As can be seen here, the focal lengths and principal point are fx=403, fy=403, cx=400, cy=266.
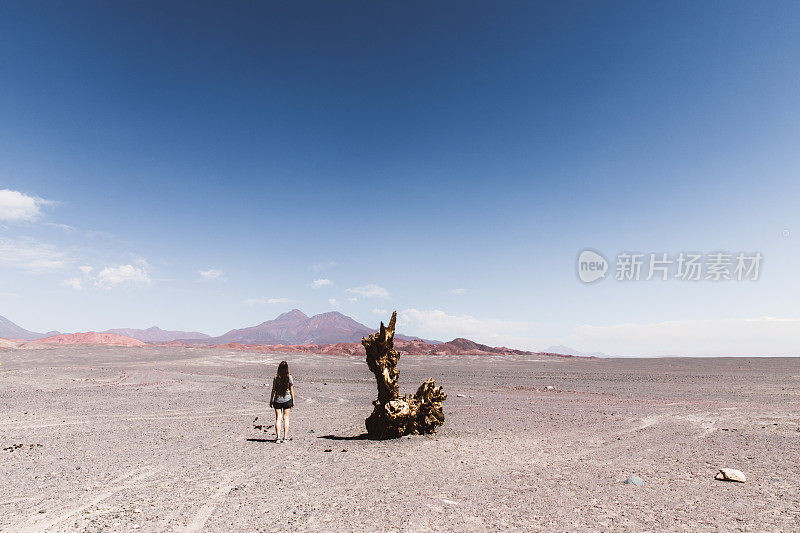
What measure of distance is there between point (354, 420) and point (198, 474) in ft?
26.0

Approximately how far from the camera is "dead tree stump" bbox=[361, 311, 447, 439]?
41.2ft

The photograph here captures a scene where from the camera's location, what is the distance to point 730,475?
8312 mm

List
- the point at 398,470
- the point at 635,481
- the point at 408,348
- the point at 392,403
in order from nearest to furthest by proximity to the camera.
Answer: the point at 635,481, the point at 398,470, the point at 392,403, the point at 408,348

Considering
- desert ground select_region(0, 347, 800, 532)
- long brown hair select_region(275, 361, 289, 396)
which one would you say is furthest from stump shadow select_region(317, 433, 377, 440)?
long brown hair select_region(275, 361, 289, 396)

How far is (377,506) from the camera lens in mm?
6996

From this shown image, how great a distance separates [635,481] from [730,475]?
6.61ft

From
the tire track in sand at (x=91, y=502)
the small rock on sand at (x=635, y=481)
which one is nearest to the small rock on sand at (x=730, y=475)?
the small rock on sand at (x=635, y=481)

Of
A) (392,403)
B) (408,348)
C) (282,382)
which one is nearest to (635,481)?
(392,403)

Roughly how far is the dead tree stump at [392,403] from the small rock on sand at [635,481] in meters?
5.78

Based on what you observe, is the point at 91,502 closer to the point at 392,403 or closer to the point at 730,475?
the point at 392,403

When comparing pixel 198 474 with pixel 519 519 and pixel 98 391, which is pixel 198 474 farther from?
pixel 98 391

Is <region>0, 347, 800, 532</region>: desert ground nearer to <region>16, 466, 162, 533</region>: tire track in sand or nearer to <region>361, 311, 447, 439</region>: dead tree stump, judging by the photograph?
<region>16, 466, 162, 533</region>: tire track in sand

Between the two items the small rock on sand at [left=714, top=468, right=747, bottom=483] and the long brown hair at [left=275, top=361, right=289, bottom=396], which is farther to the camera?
the long brown hair at [left=275, top=361, right=289, bottom=396]

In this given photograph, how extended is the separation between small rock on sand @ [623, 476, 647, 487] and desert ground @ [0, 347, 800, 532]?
0.13 meters
